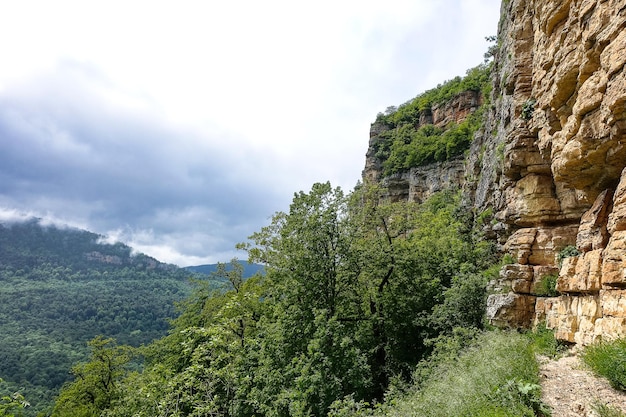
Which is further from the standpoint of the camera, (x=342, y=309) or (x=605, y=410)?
(x=342, y=309)

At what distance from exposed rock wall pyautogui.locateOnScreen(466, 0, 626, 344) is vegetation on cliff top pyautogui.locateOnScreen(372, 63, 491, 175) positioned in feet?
85.3

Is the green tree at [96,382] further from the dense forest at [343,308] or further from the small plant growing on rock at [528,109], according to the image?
the small plant growing on rock at [528,109]

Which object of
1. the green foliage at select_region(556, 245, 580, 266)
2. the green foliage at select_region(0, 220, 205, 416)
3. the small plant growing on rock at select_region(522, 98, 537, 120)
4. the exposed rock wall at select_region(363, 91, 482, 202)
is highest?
the exposed rock wall at select_region(363, 91, 482, 202)

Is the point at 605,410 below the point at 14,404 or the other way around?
the other way around

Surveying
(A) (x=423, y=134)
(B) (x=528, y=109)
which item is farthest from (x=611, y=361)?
(A) (x=423, y=134)

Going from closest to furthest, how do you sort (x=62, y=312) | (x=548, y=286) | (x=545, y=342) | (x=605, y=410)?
1. (x=605, y=410)
2. (x=545, y=342)
3. (x=548, y=286)
4. (x=62, y=312)

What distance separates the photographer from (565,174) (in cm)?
1010

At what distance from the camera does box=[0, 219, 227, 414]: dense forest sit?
205ft

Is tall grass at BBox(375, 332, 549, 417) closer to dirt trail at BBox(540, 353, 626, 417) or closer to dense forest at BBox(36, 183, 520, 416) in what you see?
dirt trail at BBox(540, 353, 626, 417)

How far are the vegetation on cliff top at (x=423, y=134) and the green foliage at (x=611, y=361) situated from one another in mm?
35049

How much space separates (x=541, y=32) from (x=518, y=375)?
11998 millimetres

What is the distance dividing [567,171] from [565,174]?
0.68ft

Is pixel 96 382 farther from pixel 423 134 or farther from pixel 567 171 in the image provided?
pixel 423 134

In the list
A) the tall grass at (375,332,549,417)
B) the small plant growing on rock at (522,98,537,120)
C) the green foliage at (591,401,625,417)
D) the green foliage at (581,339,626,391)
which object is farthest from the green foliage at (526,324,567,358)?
the small plant growing on rock at (522,98,537,120)
